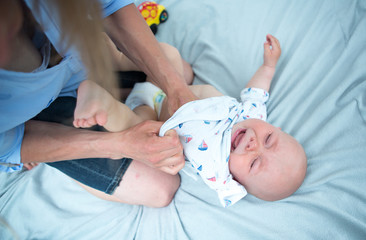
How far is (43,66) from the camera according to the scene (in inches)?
26.6

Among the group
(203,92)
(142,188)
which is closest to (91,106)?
(142,188)

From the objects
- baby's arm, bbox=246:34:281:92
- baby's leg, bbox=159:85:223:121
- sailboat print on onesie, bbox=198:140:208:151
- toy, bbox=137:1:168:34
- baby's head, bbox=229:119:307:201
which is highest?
toy, bbox=137:1:168:34

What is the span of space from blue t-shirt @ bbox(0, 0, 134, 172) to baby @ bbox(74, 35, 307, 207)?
0.10m

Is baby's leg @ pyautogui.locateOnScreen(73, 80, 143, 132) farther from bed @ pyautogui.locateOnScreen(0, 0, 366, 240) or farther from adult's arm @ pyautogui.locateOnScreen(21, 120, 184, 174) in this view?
bed @ pyautogui.locateOnScreen(0, 0, 366, 240)

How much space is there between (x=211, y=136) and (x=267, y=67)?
0.53 metres

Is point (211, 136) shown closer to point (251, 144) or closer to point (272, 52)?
point (251, 144)

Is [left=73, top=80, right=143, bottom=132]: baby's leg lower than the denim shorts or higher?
higher

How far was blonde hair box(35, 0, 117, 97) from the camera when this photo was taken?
1.17 feet

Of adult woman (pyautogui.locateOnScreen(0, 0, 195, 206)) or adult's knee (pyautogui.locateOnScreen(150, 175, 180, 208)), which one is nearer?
adult woman (pyautogui.locateOnScreen(0, 0, 195, 206))

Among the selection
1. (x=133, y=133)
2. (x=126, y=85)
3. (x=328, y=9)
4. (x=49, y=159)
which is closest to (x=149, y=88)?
(x=126, y=85)

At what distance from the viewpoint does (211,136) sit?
0.84 m

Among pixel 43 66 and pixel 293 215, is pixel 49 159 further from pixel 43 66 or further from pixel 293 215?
pixel 293 215

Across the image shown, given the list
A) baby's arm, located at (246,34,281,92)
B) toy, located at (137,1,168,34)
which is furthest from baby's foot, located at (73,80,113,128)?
toy, located at (137,1,168,34)

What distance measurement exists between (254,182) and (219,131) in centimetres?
28
